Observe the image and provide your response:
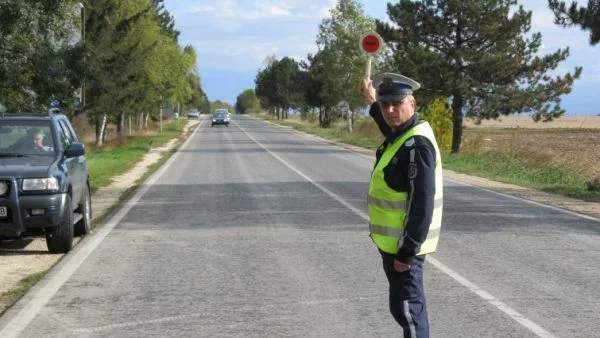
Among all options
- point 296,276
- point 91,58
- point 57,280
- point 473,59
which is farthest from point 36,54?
point 473,59

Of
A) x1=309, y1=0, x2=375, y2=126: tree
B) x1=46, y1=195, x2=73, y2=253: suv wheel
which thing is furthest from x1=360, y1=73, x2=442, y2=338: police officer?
x1=309, y1=0, x2=375, y2=126: tree

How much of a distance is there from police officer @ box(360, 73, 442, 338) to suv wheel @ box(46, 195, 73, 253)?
582 cm

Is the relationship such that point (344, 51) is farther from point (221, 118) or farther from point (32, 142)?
point (32, 142)

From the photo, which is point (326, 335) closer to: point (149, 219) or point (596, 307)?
point (596, 307)

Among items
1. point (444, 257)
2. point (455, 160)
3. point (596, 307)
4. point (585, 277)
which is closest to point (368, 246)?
point (444, 257)

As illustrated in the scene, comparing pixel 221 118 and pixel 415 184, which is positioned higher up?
pixel 415 184

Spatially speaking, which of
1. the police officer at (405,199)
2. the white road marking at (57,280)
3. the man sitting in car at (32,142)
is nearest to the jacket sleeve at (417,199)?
the police officer at (405,199)

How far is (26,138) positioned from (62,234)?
166 cm

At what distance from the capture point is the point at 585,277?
8.20 m

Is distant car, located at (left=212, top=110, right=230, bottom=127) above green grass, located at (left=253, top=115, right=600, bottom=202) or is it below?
below

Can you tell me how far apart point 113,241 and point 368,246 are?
328cm

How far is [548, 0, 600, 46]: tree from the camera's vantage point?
A: 17.9m

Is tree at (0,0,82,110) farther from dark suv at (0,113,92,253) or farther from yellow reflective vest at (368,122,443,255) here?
yellow reflective vest at (368,122,443,255)

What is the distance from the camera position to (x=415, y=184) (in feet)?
13.9
